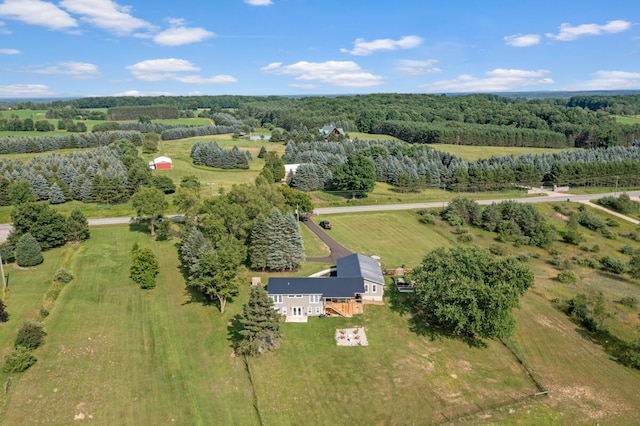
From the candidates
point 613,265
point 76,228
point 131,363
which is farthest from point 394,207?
point 131,363

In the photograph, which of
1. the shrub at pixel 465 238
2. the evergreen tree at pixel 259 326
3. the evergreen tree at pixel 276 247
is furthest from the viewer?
the shrub at pixel 465 238

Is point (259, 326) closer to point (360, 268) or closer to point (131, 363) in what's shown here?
point (131, 363)

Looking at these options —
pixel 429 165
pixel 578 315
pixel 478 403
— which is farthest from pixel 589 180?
pixel 478 403

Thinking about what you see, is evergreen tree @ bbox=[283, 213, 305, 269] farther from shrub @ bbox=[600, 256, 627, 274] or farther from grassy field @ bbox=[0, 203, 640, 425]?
shrub @ bbox=[600, 256, 627, 274]

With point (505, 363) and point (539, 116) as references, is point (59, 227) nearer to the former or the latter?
point (505, 363)

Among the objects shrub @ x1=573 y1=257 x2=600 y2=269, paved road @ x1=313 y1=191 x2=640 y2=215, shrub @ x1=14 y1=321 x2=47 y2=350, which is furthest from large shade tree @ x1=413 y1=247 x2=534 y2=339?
paved road @ x1=313 y1=191 x2=640 y2=215

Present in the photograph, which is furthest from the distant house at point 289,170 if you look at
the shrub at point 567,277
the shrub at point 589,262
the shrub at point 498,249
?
the shrub at point 567,277

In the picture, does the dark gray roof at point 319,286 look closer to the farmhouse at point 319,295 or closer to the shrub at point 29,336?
the farmhouse at point 319,295

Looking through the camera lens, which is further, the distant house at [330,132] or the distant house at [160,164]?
the distant house at [330,132]
